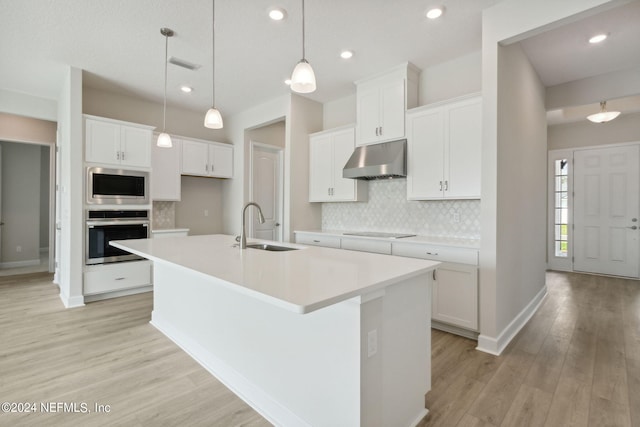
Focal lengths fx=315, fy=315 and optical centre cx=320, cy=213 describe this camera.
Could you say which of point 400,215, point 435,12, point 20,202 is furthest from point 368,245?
point 20,202

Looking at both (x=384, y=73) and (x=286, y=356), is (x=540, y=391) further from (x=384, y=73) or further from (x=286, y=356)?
(x=384, y=73)

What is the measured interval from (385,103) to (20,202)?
23.2ft

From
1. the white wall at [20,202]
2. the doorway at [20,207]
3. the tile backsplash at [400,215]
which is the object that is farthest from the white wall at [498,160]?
the white wall at [20,202]

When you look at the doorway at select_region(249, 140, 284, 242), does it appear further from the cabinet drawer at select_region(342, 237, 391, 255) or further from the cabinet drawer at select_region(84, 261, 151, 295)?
the cabinet drawer at select_region(342, 237, 391, 255)

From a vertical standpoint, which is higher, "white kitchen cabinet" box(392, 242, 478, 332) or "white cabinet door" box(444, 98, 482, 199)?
"white cabinet door" box(444, 98, 482, 199)

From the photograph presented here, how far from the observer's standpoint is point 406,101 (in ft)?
11.8

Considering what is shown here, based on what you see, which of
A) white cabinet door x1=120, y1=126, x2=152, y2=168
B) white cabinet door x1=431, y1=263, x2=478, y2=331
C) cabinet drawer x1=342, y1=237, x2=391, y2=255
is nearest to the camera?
white cabinet door x1=431, y1=263, x2=478, y2=331

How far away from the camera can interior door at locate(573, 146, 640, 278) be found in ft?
17.1

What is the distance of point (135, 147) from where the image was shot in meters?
4.27

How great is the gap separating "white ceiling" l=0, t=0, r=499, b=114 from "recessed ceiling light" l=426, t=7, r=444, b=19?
60 mm

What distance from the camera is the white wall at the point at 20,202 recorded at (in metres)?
5.95

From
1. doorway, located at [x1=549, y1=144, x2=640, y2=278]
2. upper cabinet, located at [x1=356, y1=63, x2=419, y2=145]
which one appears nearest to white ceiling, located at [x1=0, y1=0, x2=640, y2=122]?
upper cabinet, located at [x1=356, y1=63, x2=419, y2=145]

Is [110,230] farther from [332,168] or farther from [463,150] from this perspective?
[463,150]

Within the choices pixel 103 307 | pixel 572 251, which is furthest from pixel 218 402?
pixel 572 251
